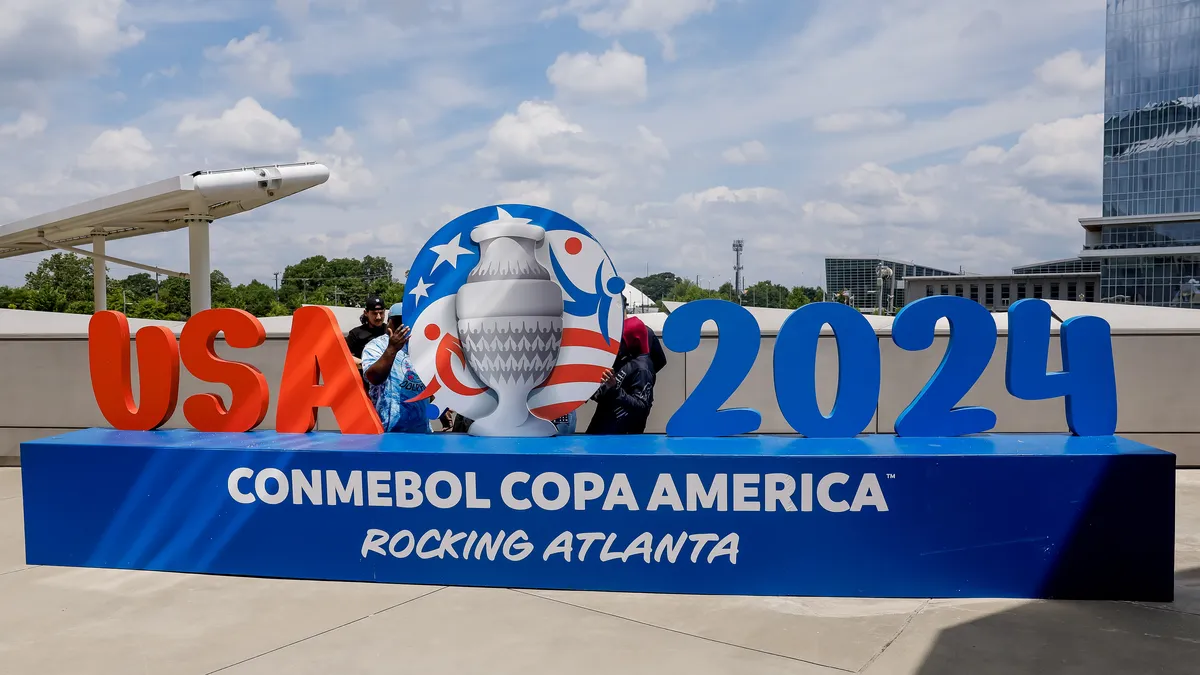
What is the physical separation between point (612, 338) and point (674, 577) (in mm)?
1653

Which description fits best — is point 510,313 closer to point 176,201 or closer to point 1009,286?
point 176,201

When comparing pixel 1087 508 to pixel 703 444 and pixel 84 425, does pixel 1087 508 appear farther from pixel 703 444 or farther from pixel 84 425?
pixel 84 425

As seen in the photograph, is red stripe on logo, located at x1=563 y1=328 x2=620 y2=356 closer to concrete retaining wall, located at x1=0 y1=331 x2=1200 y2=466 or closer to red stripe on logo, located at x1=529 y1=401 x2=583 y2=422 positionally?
red stripe on logo, located at x1=529 y1=401 x2=583 y2=422

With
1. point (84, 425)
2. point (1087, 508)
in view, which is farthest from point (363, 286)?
point (1087, 508)

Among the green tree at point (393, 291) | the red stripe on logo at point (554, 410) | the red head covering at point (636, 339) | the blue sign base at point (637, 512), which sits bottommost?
the blue sign base at point (637, 512)

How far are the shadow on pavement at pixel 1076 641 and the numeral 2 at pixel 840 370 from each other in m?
1.49

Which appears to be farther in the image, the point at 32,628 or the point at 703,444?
the point at 703,444

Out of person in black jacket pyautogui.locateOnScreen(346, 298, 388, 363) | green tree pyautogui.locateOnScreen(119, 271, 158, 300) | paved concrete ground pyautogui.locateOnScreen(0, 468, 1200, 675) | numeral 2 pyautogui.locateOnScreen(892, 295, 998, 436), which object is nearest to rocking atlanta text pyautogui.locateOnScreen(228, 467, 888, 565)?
paved concrete ground pyautogui.locateOnScreen(0, 468, 1200, 675)

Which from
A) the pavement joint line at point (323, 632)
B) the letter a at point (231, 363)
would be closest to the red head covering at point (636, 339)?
the pavement joint line at point (323, 632)

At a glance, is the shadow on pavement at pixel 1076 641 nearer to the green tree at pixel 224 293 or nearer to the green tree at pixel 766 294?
the green tree at pixel 224 293

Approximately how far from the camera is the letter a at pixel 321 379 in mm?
6266

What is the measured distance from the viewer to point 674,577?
561 centimetres

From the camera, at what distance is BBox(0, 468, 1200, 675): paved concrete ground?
4.46m

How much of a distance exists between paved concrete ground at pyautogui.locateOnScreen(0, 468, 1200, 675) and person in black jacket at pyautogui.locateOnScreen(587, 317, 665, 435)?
133 cm
